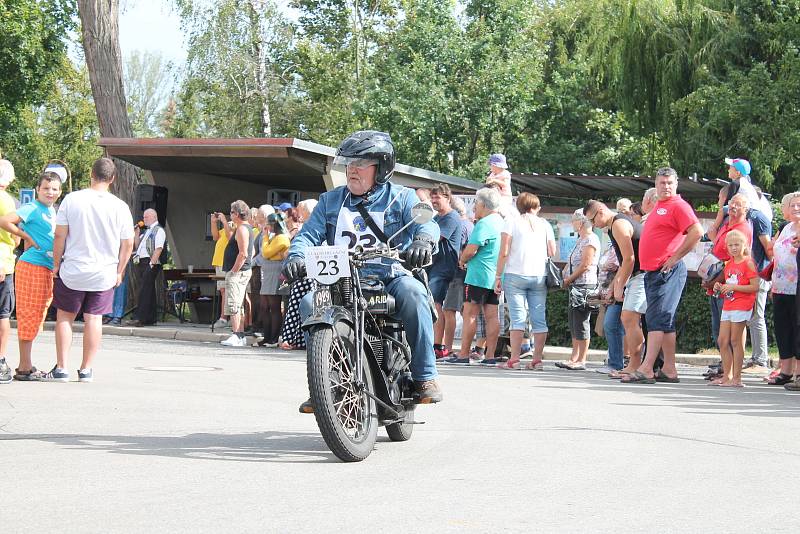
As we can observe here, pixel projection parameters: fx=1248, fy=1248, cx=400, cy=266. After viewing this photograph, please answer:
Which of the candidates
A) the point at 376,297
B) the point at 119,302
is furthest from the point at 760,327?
the point at 119,302

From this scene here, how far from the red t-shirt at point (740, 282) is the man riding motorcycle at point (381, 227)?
593 cm

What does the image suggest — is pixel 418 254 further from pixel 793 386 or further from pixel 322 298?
pixel 793 386

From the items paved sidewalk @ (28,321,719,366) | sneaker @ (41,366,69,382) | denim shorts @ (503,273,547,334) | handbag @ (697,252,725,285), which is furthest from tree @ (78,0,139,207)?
handbag @ (697,252,725,285)

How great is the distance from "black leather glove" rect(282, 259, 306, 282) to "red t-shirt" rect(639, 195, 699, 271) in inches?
243

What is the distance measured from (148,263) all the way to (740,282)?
37.3 feet

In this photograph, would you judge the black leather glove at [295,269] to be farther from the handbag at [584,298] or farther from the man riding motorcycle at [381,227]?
the handbag at [584,298]

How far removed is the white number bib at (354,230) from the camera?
7.48 meters

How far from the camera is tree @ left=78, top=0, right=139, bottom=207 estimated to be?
977 inches

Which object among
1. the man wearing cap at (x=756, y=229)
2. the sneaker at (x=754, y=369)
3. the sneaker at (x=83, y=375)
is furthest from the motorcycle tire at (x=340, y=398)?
the sneaker at (x=754, y=369)

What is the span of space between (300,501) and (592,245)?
31.2 feet

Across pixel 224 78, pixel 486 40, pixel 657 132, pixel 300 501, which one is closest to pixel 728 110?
pixel 657 132

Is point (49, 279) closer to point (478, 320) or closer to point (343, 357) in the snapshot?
point (343, 357)

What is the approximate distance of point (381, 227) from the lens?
7.48 meters

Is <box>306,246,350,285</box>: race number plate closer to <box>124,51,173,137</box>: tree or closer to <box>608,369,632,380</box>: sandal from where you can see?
<box>608,369,632,380</box>: sandal
